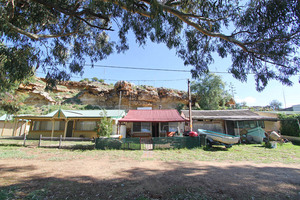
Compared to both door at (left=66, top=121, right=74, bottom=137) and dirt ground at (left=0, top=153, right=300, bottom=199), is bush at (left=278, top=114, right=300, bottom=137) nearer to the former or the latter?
dirt ground at (left=0, top=153, right=300, bottom=199)

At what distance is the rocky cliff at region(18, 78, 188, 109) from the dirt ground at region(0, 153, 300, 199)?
28539 mm

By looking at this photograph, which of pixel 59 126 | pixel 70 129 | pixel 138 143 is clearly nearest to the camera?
pixel 138 143

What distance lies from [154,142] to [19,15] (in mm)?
10370

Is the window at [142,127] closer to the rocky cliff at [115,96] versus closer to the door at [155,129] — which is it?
the door at [155,129]

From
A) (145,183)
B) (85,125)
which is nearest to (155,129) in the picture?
(85,125)

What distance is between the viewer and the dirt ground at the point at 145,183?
12.4ft

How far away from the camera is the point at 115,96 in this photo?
34.7m

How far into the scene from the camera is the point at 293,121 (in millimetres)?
16953

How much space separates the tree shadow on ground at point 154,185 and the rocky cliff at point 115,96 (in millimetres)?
28806

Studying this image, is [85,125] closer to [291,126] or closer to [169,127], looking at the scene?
[169,127]

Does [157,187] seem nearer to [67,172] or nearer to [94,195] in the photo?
[94,195]

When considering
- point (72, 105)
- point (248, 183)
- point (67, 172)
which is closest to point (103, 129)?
point (67, 172)

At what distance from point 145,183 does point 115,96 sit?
103 feet

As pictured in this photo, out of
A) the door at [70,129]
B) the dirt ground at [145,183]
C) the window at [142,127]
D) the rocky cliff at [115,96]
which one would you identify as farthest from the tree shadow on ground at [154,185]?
the rocky cliff at [115,96]
